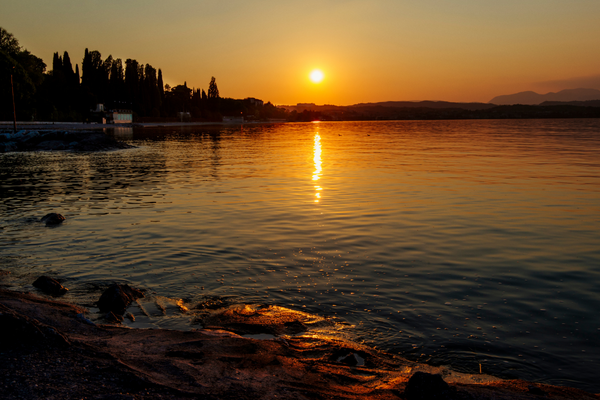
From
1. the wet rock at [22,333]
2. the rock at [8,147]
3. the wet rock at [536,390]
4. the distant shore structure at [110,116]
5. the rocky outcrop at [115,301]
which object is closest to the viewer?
the wet rock at [536,390]

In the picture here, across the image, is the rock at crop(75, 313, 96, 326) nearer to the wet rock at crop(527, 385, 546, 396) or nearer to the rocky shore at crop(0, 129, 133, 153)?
the wet rock at crop(527, 385, 546, 396)

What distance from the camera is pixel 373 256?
1170 cm

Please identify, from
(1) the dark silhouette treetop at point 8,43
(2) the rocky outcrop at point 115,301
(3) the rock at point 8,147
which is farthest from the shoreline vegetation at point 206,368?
(1) the dark silhouette treetop at point 8,43

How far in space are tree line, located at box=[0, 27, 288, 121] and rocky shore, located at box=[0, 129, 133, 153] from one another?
17640 millimetres

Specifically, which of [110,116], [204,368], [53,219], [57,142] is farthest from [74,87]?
[204,368]

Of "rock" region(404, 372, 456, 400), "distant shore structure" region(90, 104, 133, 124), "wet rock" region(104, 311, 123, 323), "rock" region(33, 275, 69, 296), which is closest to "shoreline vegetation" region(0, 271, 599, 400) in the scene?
"rock" region(404, 372, 456, 400)

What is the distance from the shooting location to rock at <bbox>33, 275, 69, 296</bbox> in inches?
360

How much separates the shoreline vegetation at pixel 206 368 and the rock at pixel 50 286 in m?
1.62

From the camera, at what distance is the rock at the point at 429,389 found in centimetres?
514

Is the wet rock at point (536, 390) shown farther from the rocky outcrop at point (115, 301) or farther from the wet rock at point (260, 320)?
the rocky outcrop at point (115, 301)

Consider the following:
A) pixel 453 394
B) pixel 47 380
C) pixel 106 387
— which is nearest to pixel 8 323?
pixel 47 380

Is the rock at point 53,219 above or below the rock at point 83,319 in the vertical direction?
above

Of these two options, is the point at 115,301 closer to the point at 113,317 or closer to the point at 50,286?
the point at 113,317

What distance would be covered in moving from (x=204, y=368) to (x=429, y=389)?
2.82 meters
